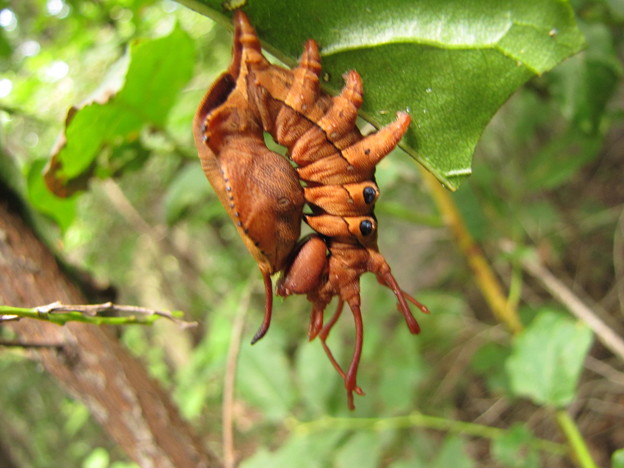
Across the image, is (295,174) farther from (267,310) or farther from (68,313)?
(68,313)

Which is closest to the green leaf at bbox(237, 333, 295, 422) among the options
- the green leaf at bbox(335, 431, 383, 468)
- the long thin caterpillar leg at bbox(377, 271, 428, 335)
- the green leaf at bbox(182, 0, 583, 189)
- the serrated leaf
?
the green leaf at bbox(335, 431, 383, 468)

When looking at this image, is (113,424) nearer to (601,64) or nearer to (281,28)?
(281,28)

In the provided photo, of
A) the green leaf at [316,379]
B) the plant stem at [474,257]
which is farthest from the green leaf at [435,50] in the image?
the green leaf at [316,379]

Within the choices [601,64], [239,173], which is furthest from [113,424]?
[601,64]

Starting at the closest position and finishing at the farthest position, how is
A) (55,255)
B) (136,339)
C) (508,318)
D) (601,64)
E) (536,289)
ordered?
(601,64)
(55,255)
(508,318)
(536,289)
(136,339)

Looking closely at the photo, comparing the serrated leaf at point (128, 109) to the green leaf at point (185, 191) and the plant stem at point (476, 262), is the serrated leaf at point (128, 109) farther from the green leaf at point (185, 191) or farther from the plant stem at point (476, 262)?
the plant stem at point (476, 262)

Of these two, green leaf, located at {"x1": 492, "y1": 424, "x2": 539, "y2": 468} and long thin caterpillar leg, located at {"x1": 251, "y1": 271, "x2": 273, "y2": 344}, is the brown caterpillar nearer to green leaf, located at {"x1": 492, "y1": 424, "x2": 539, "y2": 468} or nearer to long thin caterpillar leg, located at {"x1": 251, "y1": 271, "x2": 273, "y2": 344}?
long thin caterpillar leg, located at {"x1": 251, "y1": 271, "x2": 273, "y2": 344}

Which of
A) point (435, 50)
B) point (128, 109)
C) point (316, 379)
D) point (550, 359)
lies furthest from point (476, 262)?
point (128, 109)
